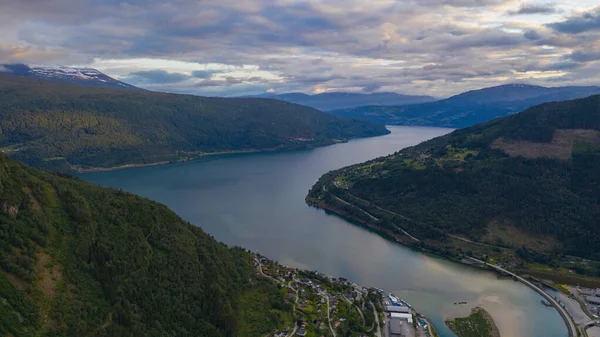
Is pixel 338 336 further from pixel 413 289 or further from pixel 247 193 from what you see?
pixel 247 193

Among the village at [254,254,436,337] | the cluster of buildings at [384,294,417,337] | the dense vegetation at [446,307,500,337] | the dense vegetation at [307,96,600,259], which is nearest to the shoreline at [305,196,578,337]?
the dense vegetation at [307,96,600,259]

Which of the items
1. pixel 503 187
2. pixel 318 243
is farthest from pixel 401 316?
pixel 503 187

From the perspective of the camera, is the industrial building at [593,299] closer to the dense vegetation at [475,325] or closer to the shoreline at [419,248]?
the shoreline at [419,248]

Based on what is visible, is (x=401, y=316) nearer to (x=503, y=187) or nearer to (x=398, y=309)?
(x=398, y=309)

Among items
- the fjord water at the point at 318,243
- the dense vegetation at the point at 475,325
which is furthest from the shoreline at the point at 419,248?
the dense vegetation at the point at 475,325

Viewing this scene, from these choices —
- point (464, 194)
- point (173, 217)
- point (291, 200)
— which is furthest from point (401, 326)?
point (291, 200)

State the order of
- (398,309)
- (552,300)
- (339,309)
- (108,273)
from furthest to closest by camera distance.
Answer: (552,300), (398,309), (339,309), (108,273)
